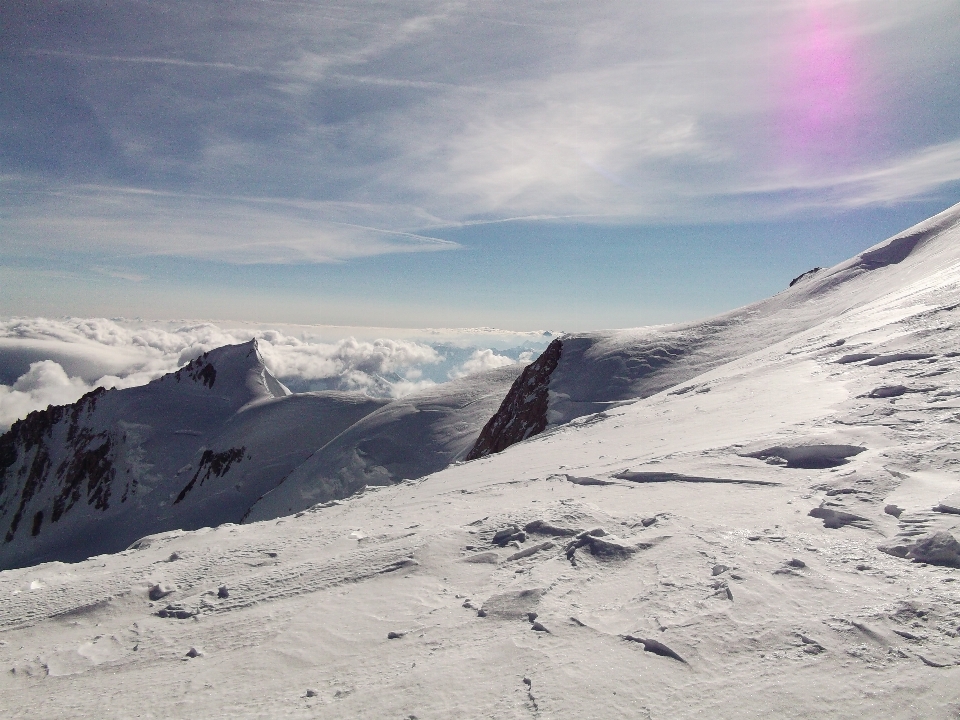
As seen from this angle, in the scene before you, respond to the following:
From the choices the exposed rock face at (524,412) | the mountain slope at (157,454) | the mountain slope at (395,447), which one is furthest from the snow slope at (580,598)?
the mountain slope at (157,454)

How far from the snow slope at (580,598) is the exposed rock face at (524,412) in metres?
19.8

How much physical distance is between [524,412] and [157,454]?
5311 centimetres

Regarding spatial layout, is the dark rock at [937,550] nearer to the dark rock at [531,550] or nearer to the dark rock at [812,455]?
the dark rock at [812,455]

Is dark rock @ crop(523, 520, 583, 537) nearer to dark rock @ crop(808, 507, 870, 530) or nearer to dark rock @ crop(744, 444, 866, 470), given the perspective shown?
dark rock @ crop(808, 507, 870, 530)

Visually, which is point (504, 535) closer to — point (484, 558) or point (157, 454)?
point (484, 558)

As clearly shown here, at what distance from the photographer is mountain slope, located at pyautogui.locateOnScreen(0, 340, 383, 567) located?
5491cm

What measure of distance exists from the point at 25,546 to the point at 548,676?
78.8m

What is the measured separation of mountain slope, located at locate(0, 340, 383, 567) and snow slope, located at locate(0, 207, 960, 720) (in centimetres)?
4565

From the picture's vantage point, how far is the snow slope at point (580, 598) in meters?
3.60

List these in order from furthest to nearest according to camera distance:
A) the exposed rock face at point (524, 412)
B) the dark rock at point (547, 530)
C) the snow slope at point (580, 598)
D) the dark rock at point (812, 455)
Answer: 1. the exposed rock face at point (524, 412)
2. the dark rock at point (812, 455)
3. the dark rock at point (547, 530)
4. the snow slope at point (580, 598)

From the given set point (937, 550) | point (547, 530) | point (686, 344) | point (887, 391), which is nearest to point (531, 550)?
point (547, 530)

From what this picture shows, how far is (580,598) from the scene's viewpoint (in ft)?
15.9

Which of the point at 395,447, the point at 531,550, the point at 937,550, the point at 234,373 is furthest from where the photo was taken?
the point at 234,373

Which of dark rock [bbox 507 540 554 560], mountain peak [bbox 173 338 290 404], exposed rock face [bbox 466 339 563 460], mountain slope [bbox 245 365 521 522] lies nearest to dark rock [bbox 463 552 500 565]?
dark rock [bbox 507 540 554 560]
